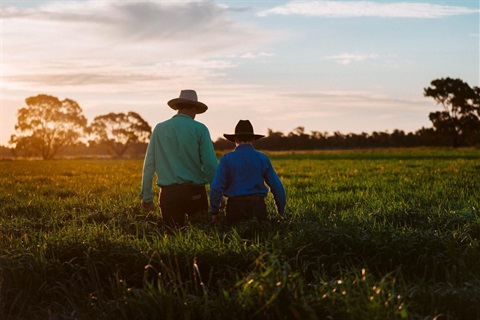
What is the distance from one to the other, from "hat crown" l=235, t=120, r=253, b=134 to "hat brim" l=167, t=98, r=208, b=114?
3.24ft

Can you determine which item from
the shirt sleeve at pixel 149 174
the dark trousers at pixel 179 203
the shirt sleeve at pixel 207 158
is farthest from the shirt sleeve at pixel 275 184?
the shirt sleeve at pixel 149 174

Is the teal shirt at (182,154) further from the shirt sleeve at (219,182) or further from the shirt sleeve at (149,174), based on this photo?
the shirt sleeve at (219,182)

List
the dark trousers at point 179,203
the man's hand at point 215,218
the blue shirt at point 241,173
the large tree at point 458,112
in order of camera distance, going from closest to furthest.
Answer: the blue shirt at point 241,173 < the man's hand at point 215,218 < the dark trousers at point 179,203 < the large tree at point 458,112

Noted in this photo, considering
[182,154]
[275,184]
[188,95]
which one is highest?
[188,95]

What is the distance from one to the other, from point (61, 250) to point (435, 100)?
92896mm

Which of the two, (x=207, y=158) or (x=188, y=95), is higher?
(x=188, y=95)

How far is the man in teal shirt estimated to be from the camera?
28.9ft

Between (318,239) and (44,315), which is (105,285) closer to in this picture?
(44,315)

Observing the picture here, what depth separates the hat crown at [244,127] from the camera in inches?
320

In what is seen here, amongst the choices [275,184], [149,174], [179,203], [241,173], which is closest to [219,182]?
[241,173]

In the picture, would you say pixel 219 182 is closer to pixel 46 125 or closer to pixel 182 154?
pixel 182 154

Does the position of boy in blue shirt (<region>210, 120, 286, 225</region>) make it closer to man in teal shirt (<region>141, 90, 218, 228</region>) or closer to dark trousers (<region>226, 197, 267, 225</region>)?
dark trousers (<region>226, 197, 267, 225</region>)

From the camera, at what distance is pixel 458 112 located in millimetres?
91562

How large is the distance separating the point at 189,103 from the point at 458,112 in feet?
293
